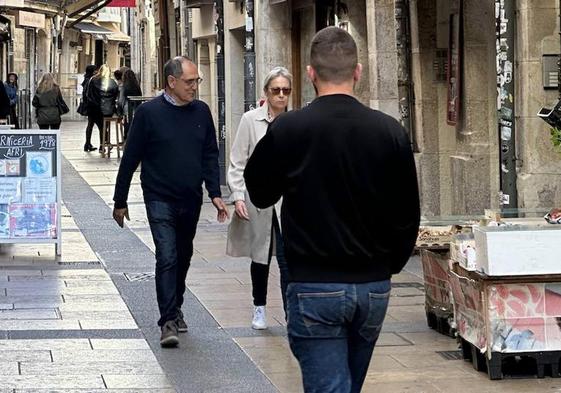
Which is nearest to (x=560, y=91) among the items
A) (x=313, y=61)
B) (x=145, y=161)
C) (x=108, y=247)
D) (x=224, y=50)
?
(x=145, y=161)

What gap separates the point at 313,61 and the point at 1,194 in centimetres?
916

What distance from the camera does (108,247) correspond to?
1492 cm

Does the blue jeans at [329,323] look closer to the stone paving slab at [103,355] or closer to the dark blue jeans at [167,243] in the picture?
the stone paving slab at [103,355]

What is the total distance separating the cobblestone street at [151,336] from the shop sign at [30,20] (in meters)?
35.7

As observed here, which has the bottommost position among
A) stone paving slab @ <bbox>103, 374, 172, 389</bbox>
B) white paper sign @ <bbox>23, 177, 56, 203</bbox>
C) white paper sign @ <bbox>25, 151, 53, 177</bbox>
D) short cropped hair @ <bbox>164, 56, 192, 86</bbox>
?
stone paving slab @ <bbox>103, 374, 172, 389</bbox>

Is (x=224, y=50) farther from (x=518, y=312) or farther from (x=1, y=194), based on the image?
(x=518, y=312)

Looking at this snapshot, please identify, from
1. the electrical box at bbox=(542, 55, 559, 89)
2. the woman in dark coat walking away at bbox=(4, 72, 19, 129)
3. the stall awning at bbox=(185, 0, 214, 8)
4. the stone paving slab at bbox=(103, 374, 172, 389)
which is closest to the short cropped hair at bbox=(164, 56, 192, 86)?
the stone paving slab at bbox=(103, 374, 172, 389)

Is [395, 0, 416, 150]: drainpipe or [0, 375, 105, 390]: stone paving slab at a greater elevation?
[395, 0, 416, 150]: drainpipe

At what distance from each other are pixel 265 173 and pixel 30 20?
46582 mm

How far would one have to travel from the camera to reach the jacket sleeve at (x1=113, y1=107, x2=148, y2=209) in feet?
30.2

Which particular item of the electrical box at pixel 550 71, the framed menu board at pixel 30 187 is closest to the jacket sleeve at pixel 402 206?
the electrical box at pixel 550 71

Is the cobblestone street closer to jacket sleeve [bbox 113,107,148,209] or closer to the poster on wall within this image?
the poster on wall

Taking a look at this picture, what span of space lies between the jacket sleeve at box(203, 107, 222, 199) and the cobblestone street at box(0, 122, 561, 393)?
0.97 m

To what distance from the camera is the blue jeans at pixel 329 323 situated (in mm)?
4992
